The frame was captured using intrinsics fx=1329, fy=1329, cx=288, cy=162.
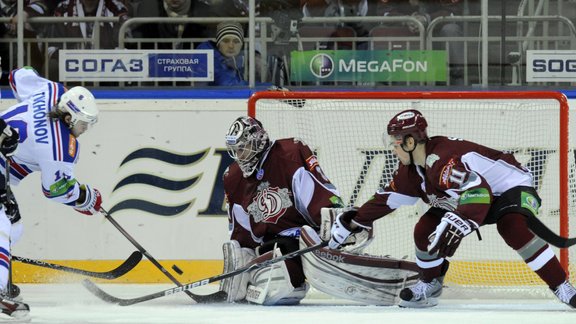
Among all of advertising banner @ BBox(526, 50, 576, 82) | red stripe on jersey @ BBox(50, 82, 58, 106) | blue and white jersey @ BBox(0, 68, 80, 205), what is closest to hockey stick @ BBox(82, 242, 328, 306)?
blue and white jersey @ BBox(0, 68, 80, 205)

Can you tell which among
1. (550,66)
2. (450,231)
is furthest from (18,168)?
(550,66)

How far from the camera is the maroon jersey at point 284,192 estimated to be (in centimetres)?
579

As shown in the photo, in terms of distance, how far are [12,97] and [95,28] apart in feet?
1.90

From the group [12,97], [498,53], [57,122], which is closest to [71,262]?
[12,97]

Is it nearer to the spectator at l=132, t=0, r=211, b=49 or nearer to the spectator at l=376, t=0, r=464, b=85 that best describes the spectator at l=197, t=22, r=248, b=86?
the spectator at l=132, t=0, r=211, b=49

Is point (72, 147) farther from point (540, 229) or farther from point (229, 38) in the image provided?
point (540, 229)

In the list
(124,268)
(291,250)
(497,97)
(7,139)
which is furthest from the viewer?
(497,97)

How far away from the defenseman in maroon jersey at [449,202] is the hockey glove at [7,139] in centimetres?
135

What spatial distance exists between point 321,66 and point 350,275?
5.49 ft

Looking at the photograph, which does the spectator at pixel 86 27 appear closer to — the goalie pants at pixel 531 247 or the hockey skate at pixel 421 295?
the hockey skate at pixel 421 295

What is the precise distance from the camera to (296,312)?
5301 millimetres

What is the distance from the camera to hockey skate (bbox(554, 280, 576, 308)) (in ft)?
17.4

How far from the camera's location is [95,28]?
7176mm

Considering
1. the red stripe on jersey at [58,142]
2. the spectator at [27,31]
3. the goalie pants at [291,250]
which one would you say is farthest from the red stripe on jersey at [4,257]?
the spectator at [27,31]
